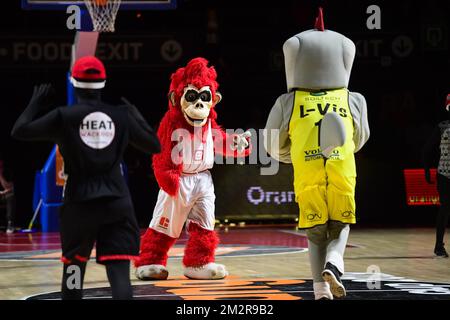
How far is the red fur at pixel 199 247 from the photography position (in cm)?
775

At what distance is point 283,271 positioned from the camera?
26.6 ft

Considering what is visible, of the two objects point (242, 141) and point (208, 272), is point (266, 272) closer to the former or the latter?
point (208, 272)

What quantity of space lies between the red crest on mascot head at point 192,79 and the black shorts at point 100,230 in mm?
2929

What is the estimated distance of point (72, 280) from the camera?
5.04 m

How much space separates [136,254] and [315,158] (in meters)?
1.49

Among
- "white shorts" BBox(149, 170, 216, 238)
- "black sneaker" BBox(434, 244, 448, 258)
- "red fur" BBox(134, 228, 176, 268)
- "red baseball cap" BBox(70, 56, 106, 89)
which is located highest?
"red baseball cap" BBox(70, 56, 106, 89)

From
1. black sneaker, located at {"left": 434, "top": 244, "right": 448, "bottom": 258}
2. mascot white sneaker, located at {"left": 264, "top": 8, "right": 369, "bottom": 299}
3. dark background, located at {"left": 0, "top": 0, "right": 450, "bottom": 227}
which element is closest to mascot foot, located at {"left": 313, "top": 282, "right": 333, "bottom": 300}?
mascot white sneaker, located at {"left": 264, "top": 8, "right": 369, "bottom": 299}

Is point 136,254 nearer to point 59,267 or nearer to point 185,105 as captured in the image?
point 185,105

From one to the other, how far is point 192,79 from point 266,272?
5.68ft

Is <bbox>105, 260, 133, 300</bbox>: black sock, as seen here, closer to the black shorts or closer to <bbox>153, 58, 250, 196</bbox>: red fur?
the black shorts

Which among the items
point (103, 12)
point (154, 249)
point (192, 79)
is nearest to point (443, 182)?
point (192, 79)

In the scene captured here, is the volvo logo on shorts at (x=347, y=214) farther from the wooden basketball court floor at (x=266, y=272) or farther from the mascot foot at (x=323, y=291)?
the wooden basketball court floor at (x=266, y=272)

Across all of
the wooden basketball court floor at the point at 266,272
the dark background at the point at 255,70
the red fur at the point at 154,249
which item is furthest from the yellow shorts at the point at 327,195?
the dark background at the point at 255,70

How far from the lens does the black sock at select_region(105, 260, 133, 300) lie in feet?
16.1
